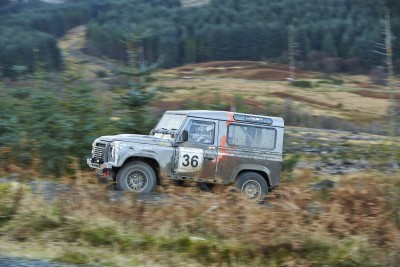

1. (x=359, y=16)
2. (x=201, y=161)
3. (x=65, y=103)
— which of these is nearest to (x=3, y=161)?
(x=65, y=103)

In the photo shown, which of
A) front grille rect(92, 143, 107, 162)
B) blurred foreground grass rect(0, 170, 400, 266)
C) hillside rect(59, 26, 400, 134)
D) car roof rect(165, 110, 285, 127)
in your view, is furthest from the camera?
hillside rect(59, 26, 400, 134)

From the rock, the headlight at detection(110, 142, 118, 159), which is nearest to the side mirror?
the headlight at detection(110, 142, 118, 159)

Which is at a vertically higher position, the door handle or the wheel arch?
the door handle

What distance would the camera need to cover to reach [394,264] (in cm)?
671

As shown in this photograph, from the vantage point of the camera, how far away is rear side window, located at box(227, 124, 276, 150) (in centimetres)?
1223

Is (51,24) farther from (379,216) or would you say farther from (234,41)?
(379,216)

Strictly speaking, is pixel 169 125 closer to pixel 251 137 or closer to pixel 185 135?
pixel 185 135

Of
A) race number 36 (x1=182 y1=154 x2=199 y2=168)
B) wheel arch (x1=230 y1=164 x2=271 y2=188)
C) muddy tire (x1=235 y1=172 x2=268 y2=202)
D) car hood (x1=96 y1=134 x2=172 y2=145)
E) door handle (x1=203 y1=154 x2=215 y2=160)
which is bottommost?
muddy tire (x1=235 y1=172 x2=268 y2=202)

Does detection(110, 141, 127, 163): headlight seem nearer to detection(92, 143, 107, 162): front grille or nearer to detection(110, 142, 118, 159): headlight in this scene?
detection(110, 142, 118, 159): headlight

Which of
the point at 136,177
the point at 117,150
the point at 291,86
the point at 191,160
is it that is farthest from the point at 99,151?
the point at 291,86

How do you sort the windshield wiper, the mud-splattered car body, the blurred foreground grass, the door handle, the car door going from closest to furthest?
the blurred foreground grass → the mud-splattered car body → the car door → the door handle → the windshield wiper

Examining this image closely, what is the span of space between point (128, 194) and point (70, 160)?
6.75 m

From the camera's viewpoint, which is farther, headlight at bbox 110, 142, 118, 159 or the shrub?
the shrub

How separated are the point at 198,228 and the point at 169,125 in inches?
206
